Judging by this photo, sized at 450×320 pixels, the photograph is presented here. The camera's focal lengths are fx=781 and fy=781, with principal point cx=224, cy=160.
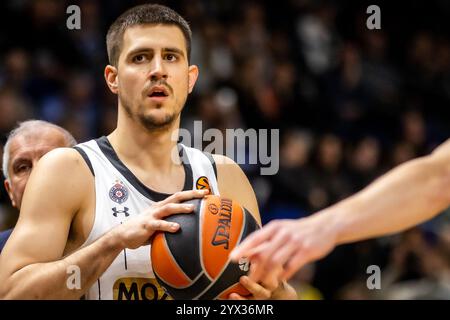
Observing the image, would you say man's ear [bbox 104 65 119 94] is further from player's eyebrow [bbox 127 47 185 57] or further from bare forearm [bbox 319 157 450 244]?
bare forearm [bbox 319 157 450 244]

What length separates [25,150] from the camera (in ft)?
15.0

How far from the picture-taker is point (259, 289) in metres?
3.45

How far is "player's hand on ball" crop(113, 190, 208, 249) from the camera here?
11.2ft

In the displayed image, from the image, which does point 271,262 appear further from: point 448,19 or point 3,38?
point 448,19

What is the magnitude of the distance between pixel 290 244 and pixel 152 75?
1.86 metres

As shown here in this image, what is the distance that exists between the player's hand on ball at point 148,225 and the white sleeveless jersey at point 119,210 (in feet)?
1.09

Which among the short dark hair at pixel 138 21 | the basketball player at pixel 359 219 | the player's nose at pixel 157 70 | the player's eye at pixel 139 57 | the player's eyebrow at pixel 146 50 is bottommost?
the basketball player at pixel 359 219

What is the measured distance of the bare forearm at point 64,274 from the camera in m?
3.51

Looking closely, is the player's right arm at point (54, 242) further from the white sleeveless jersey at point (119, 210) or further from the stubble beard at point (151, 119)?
the stubble beard at point (151, 119)

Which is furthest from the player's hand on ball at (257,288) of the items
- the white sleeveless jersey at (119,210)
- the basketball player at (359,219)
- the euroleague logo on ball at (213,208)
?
the basketball player at (359,219)

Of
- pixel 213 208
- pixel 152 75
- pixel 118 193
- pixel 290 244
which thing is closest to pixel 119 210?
pixel 118 193

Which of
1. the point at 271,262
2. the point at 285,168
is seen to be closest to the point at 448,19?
the point at 285,168

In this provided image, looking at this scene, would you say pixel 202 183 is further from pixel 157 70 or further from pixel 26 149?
pixel 26 149

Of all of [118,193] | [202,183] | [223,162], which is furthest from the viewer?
[223,162]
